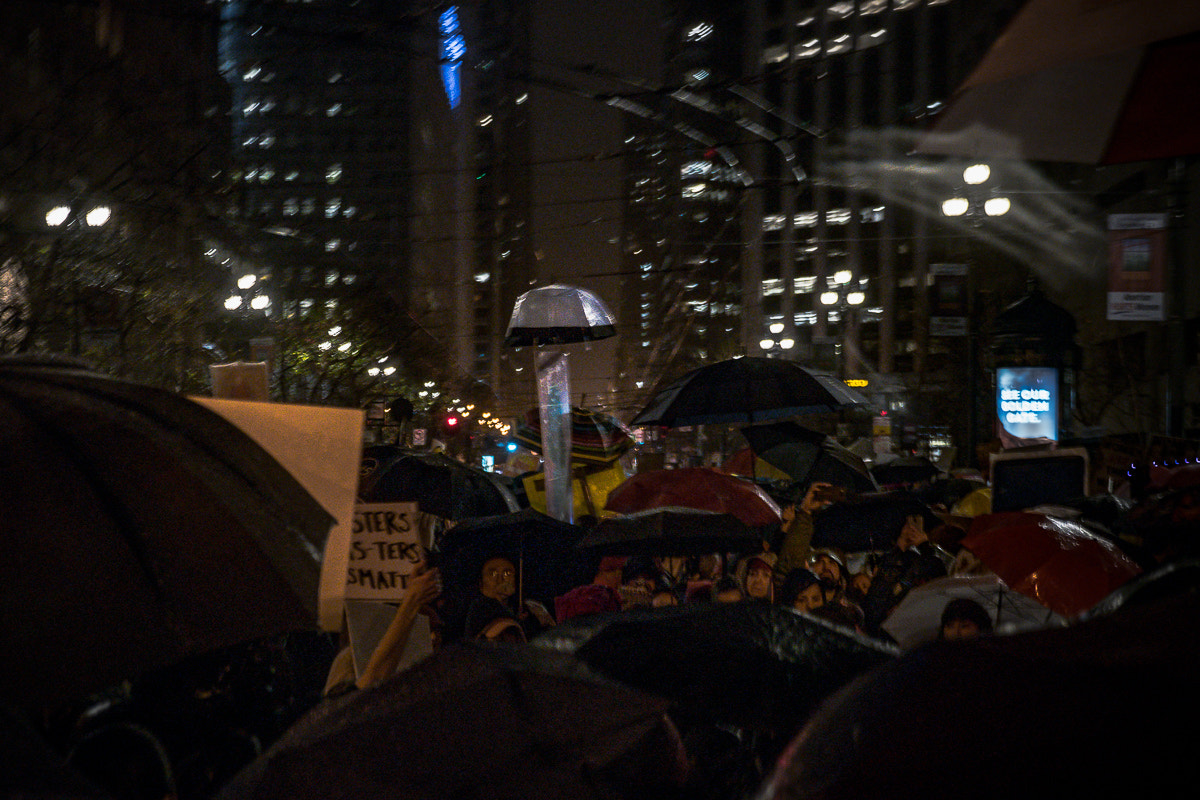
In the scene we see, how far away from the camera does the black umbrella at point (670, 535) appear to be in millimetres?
7387

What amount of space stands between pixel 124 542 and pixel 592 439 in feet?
27.7

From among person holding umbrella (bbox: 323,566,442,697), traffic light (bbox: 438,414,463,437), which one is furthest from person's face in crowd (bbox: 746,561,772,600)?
traffic light (bbox: 438,414,463,437)

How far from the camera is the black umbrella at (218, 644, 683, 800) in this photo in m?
2.49

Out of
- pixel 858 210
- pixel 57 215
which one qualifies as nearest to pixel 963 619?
pixel 57 215

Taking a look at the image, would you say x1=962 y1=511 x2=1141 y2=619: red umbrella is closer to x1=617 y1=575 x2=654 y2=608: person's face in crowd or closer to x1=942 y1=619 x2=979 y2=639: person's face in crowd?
x1=942 y1=619 x2=979 y2=639: person's face in crowd

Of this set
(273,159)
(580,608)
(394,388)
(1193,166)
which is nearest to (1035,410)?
(1193,166)

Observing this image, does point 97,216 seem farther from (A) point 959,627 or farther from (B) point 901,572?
(A) point 959,627

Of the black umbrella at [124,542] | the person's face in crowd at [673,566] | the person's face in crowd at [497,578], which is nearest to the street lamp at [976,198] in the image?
the person's face in crowd at [673,566]

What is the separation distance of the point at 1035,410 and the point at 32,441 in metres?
21.3

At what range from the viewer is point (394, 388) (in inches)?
2093

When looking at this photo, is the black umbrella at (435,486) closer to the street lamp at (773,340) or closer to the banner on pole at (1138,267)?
the banner on pole at (1138,267)

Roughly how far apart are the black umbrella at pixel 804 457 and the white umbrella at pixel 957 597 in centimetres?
596

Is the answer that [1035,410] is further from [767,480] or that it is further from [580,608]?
[580,608]

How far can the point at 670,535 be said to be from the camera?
24.2ft
